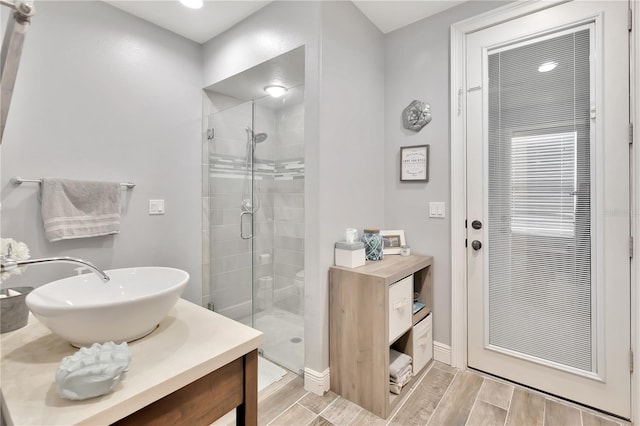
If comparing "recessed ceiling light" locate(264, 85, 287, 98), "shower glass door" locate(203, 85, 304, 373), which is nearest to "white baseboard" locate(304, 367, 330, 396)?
"shower glass door" locate(203, 85, 304, 373)

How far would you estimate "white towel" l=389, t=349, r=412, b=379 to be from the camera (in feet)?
5.88

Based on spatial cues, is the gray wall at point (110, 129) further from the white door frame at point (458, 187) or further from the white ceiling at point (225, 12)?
the white door frame at point (458, 187)

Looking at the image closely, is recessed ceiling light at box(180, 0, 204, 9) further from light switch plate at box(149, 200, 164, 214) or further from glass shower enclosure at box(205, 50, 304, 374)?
light switch plate at box(149, 200, 164, 214)

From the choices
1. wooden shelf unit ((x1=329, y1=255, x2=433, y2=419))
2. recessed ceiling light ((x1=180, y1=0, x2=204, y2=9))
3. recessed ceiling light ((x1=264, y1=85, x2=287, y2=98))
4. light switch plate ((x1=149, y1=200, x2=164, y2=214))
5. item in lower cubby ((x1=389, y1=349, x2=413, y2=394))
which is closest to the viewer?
wooden shelf unit ((x1=329, y1=255, x2=433, y2=419))

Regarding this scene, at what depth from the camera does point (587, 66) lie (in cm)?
170

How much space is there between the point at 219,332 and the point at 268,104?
177 centimetres

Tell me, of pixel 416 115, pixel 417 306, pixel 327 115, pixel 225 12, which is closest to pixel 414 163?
pixel 416 115

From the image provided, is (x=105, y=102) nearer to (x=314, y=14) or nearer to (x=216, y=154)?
(x=216, y=154)

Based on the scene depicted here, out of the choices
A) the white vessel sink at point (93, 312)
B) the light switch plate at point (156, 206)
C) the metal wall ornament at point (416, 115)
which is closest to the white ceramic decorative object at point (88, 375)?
the white vessel sink at point (93, 312)

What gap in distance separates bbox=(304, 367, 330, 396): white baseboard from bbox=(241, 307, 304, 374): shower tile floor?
0.12 meters

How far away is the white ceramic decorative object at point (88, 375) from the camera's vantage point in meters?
0.68

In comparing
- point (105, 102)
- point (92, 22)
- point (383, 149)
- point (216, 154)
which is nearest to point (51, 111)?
point (105, 102)

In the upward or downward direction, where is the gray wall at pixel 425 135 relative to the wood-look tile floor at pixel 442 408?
upward

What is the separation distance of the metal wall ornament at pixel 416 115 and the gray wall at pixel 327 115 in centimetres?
21
